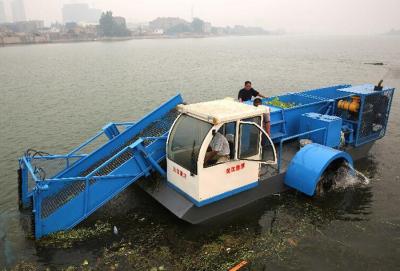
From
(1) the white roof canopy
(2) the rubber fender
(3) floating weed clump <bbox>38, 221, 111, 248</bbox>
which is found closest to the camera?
(1) the white roof canopy

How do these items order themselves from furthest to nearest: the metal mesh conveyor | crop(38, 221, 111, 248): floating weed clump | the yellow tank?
1. the yellow tank
2. the metal mesh conveyor
3. crop(38, 221, 111, 248): floating weed clump

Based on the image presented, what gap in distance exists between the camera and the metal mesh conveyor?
24.4 ft

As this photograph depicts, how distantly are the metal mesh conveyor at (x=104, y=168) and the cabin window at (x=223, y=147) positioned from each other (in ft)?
6.15

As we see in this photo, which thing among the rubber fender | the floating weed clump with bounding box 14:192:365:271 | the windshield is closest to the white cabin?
the windshield

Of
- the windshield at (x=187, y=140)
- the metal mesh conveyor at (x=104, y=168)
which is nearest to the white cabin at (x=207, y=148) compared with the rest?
the windshield at (x=187, y=140)

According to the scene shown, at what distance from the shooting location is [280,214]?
868 centimetres

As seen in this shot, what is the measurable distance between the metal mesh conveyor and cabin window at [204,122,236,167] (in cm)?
187

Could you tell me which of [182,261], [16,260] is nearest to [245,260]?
Result: [182,261]

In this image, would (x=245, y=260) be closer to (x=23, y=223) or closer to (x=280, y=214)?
(x=280, y=214)

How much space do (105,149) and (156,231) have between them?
242 cm

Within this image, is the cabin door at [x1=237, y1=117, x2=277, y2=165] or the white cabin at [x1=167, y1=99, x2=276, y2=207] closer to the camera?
the white cabin at [x1=167, y1=99, x2=276, y2=207]

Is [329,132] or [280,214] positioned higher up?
[329,132]

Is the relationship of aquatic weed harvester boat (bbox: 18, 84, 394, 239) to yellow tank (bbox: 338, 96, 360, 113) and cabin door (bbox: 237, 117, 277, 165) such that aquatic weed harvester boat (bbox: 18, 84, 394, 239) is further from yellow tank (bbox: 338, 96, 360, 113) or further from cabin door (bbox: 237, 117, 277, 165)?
yellow tank (bbox: 338, 96, 360, 113)

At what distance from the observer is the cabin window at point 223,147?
7254 mm
